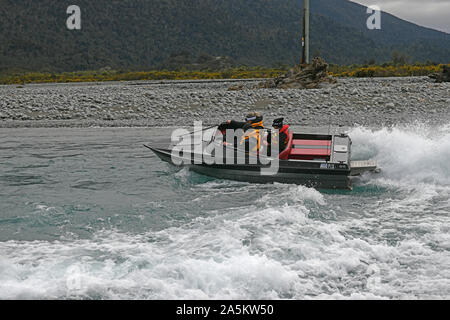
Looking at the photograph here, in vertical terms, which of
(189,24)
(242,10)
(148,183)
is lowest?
(148,183)

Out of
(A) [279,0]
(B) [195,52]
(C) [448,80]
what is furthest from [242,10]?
(C) [448,80]

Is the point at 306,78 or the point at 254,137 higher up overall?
Answer: the point at 306,78

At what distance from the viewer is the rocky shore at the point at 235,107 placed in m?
19.1

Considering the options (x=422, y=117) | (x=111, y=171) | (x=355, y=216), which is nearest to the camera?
(x=355, y=216)

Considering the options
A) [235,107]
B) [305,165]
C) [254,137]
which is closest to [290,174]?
[305,165]

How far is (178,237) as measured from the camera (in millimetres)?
7422

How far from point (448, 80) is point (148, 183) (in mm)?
23052

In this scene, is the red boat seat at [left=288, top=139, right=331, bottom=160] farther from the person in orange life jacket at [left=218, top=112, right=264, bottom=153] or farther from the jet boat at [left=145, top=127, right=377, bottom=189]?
the person in orange life jacket at [left=218, top=112, right=264, bottom=153]

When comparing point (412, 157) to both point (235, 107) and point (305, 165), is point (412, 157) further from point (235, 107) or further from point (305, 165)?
point (235, 107)

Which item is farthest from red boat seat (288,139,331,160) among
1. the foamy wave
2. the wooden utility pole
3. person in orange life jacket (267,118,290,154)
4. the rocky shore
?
the wooden utility pole

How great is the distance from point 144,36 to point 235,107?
247 ft

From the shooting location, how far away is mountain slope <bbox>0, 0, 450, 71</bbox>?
274 feet

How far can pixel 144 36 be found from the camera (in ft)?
301
